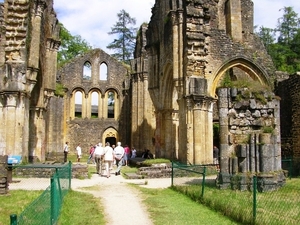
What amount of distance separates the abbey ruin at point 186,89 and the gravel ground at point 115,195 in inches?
108

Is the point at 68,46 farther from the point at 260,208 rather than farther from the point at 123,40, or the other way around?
the point at 260,208

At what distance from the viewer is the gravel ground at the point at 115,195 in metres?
7.34

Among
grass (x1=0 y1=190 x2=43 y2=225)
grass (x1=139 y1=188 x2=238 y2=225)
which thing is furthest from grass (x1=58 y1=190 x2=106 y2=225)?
grass (x1=139 y1=188 x2=238 y2=225)

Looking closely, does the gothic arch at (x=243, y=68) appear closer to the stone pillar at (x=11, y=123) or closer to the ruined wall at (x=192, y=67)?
the ruined wall at (x=192, y=67)

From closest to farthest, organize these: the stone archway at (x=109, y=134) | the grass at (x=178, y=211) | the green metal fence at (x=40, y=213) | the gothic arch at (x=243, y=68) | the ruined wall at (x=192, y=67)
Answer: the green metal fence at (x=40, y=213) → the grass at (x=178, y=211) → the ruined wall at (x=192, y=67) → the gothic arch at (x=243, y=68) → the stone archway at (x=109, y=134)

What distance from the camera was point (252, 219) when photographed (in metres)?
6.42

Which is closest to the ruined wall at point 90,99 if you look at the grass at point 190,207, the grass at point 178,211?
the grass at point 190,207

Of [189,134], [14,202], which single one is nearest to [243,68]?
[189,134]

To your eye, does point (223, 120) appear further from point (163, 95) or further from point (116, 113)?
point (116, 113)

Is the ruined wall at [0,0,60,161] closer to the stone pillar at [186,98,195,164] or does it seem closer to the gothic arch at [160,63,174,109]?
the stone pillar at [186,98,195,164]

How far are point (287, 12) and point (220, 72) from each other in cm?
2852

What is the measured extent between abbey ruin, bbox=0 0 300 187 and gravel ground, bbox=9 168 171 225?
9.04 ft

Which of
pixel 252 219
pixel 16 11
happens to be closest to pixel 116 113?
pixel 16 11

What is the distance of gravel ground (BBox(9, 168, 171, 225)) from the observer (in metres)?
7.34
